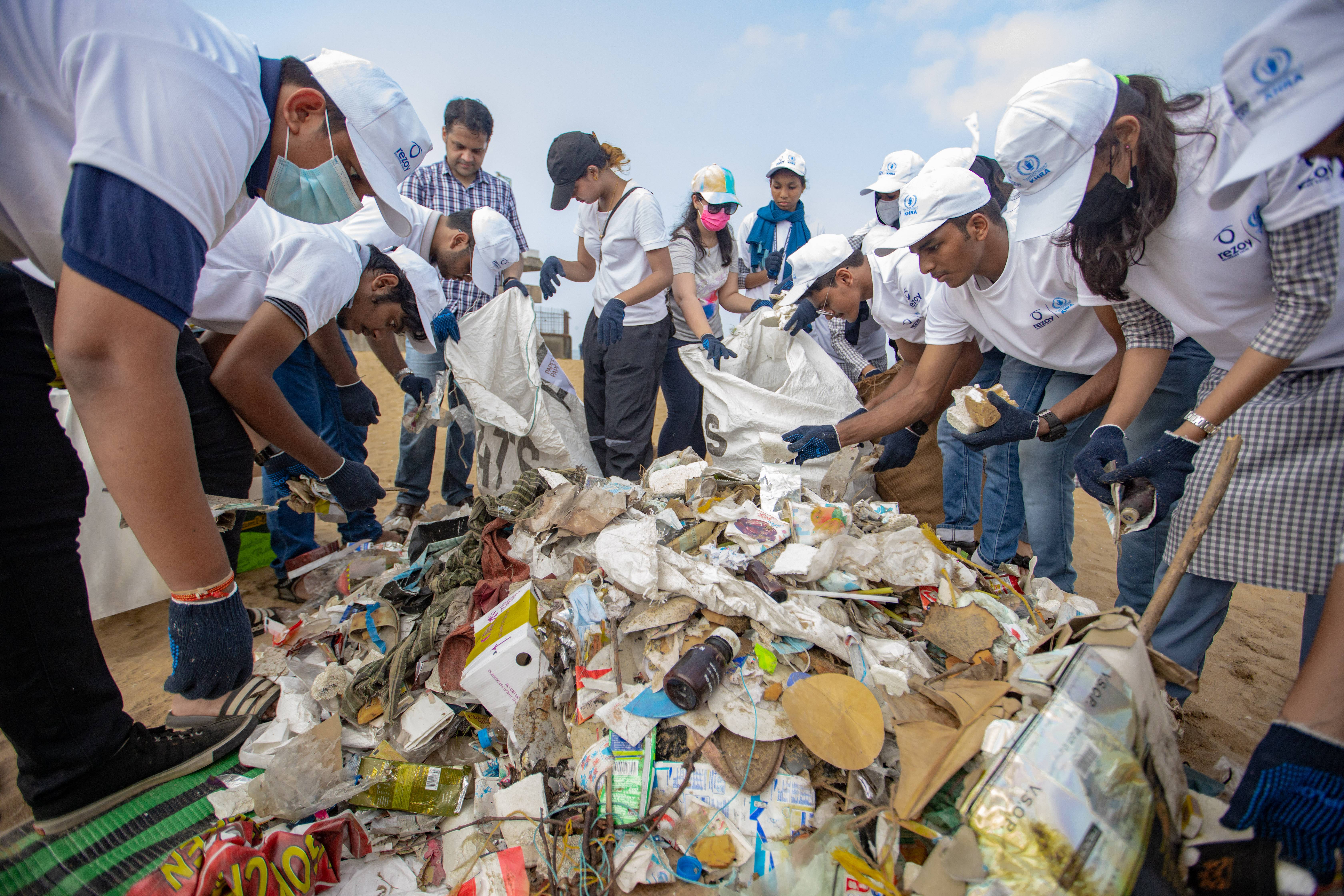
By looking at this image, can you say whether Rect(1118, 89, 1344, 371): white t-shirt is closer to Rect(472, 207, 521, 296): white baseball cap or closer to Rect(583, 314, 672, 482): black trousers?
Rect(583, 314, 672, 482): black trousers

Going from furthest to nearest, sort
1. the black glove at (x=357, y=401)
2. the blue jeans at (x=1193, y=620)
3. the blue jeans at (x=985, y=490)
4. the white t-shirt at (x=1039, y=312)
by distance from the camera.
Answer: the black glove at (x=357, y=401) → the blue jeans at (x=985, y=490) → the white t-shirt at (x=1039, y=312) → the blue jeans at (x=1193, y=620)

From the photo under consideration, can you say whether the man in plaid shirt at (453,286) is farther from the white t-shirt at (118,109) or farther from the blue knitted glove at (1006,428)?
the blue knitted glove at (1006,428)

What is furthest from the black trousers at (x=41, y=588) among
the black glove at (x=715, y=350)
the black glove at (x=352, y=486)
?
the black glove at (x=715, y=350)

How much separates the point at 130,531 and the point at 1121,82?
150 inches

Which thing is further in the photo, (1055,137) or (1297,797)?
(1055,137)

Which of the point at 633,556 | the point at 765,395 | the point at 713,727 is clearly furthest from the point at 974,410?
the point at 713,727

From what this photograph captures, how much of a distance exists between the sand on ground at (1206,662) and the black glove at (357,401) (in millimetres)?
901

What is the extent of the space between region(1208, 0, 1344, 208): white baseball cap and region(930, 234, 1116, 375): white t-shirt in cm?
114

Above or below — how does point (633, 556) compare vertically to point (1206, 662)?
above

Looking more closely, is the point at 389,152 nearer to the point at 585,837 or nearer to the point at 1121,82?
the point at 585,837

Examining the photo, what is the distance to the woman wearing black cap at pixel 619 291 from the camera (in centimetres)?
305

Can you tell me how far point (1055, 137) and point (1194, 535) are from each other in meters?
0.95

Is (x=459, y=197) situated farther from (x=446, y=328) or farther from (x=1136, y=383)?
(x=1136, y=383)

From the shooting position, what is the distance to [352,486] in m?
2.10
